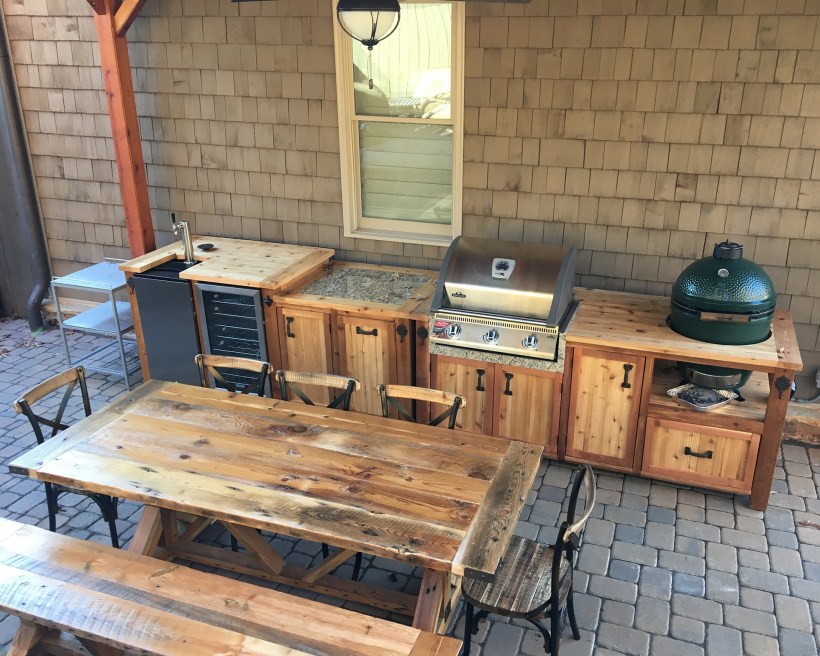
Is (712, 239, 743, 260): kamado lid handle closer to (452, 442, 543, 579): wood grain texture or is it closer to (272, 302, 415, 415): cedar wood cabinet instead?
(452, 442, 543, 579): wood grain texture

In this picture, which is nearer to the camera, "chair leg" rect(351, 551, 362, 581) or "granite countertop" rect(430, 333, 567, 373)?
"chair leg" rect(351, 551, 362, 581)

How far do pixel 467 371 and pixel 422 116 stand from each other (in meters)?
1.81

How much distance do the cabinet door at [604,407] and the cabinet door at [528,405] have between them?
108mm

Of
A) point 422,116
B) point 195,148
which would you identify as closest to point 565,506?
point 422,116

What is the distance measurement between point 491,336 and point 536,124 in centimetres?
142

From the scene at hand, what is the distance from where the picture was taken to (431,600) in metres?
3.10

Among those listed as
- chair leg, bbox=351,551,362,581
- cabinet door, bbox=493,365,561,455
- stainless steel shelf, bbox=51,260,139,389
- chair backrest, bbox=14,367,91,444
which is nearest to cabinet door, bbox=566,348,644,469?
cabinet door, bbox=493,365,561,455

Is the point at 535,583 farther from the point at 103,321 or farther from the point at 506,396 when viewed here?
the point at 103,321

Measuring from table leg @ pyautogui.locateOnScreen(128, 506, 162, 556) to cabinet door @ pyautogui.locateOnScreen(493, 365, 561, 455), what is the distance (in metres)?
2.09

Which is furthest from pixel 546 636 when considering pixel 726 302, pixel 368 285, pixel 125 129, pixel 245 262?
pixel 125 129

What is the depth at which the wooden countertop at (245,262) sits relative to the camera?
512cm

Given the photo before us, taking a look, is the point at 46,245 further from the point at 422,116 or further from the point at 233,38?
the point at 422,116

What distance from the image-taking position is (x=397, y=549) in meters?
2.80

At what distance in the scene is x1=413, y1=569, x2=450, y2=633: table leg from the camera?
3.08 meters
